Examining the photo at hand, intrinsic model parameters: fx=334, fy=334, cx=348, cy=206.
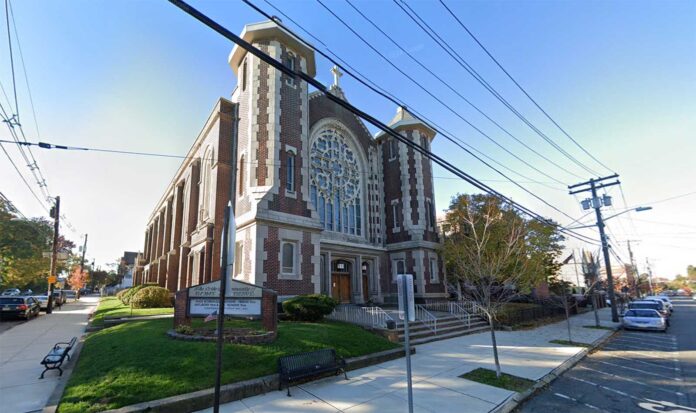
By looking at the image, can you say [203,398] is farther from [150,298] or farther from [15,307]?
[15,307]

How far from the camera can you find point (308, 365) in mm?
7742

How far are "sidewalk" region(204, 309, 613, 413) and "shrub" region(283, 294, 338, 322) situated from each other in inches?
160

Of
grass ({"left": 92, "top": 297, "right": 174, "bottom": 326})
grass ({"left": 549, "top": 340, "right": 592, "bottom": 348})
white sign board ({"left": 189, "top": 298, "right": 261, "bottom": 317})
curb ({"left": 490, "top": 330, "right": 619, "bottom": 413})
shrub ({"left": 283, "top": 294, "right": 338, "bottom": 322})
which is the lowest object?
grass ({"left": 549, "top": 340, "right": 592, "bottom": 348})

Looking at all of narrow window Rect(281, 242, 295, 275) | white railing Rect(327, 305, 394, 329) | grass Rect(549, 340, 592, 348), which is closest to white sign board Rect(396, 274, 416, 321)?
white railing Rect(327, 305, 394, 329)

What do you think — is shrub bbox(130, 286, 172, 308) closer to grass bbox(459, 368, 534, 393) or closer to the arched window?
the arched window

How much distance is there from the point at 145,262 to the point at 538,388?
51972 mm

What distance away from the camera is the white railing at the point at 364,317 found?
13789 mm

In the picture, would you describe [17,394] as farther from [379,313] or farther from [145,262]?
[145,262]

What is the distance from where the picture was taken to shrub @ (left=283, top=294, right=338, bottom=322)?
13406mm

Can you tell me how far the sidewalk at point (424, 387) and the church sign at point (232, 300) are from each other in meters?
2.79

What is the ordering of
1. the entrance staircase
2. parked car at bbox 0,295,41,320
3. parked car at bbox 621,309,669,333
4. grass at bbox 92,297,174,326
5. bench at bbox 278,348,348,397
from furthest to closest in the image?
parked car at bbox 0,295,41,320 → parked car at bbox 621,309,669,333 → grass at bbox 92,297,174,326 → the entrance staircase → bench at bbox 278,348,348,397

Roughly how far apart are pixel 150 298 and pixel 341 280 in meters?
11.5

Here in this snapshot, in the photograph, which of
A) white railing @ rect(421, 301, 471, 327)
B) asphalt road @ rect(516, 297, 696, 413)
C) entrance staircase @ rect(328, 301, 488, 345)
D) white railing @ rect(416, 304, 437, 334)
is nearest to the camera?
asphalt road @ rect(516, 297, 696, 413)

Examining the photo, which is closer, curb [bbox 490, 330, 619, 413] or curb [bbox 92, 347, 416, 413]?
curb [bbox 92, 347, 416, 413]
